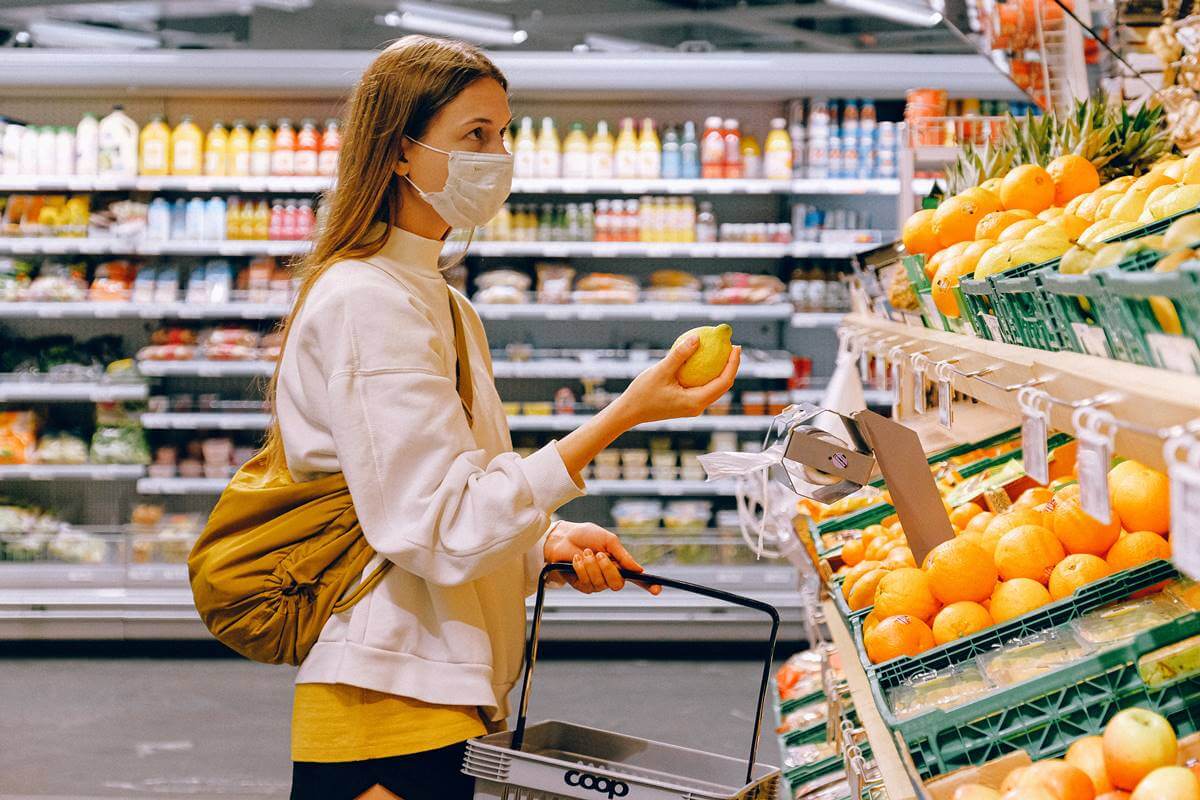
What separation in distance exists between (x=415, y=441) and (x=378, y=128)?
0.46m

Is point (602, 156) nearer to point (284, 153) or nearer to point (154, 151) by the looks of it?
point (284, 153)

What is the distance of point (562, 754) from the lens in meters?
1.62

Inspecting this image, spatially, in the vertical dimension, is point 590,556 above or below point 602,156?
below

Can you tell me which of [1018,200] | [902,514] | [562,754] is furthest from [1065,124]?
[562,754]

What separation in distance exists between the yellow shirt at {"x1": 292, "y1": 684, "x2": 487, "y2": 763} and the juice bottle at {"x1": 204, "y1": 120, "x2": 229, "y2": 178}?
14.2 ft

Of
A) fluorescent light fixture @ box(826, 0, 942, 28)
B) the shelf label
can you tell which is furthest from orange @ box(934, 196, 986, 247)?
fluorescent light fixture @ box(826, 0, 942, 28)

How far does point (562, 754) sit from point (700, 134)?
4.48m

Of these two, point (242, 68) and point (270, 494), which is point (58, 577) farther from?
point (270, 494)

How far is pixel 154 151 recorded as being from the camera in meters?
5.41

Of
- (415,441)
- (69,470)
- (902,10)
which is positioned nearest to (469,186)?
(415,441)

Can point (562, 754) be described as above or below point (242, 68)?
below

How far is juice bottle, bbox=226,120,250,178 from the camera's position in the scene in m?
5.44

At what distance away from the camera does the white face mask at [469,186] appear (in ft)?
5.48

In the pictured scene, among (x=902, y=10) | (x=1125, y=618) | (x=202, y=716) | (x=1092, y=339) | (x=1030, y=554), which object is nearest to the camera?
(x=1092, y=339)
